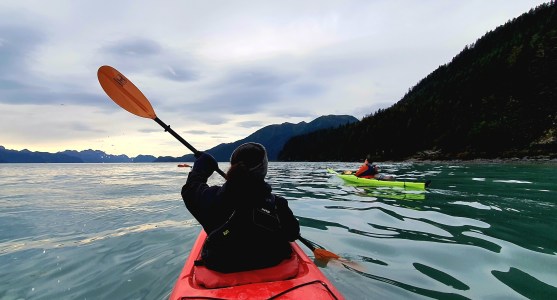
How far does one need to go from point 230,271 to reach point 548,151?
69.5 metres

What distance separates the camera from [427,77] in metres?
175

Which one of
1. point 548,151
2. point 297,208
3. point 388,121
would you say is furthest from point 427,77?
point 297,208

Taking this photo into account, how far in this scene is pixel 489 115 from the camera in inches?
3123

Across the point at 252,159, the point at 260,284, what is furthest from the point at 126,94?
the point at 260,284

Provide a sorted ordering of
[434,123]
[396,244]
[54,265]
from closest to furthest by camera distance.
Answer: [54,265] → [396,244] → [434,123]

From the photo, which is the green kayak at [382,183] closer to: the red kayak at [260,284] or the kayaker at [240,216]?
the red kayak at [260,284]

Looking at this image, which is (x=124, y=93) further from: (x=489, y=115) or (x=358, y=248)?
(x=489, y=115)

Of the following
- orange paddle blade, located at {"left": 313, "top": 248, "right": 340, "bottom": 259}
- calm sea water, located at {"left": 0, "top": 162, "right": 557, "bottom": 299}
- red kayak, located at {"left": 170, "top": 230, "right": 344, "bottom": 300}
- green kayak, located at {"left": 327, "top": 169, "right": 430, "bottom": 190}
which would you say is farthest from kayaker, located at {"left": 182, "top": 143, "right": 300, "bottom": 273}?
green kayak, located at {"left": 327, "top": 169, "right": 430, "bottom": 190}

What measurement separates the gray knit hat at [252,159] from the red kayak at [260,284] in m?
1.13

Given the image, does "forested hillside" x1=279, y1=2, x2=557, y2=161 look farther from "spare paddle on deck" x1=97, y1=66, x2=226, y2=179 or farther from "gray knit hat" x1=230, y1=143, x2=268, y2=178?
"gray knit hat" x1=230, y1=143, x2=268, y2=178

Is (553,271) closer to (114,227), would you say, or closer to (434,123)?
(114,227)

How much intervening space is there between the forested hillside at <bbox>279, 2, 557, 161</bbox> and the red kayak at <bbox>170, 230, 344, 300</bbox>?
65512 mm

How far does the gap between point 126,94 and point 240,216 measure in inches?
226

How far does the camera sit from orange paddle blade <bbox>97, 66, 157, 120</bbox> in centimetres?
730
